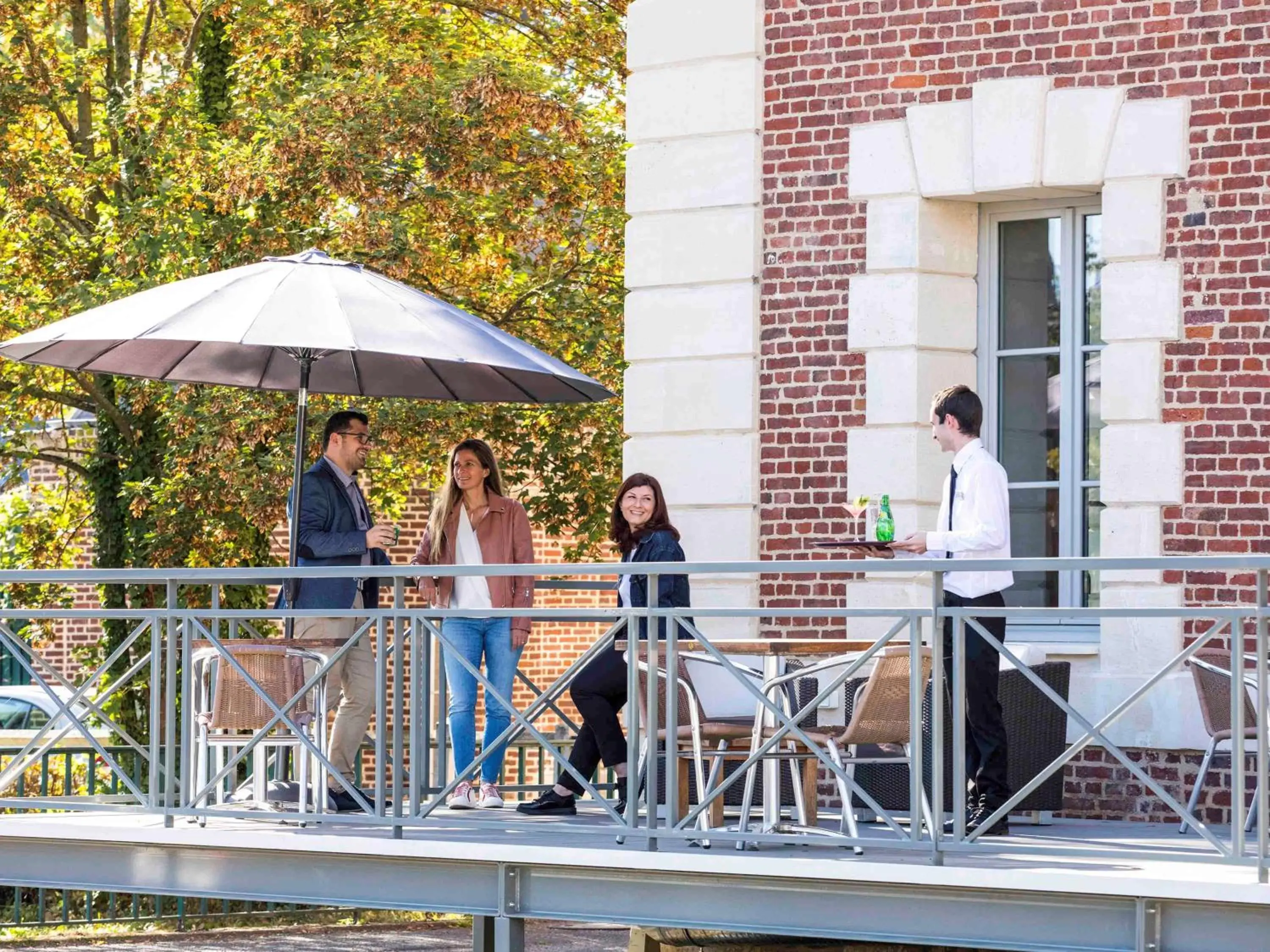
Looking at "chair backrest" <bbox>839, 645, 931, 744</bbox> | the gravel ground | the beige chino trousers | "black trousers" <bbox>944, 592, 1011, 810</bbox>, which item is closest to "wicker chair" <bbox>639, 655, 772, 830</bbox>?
"chair backrest" <bbox>839, 645, 931, 744</bbox>

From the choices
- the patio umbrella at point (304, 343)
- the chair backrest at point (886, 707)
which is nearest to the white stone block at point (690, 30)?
the patio umbrella at point (304, 343)

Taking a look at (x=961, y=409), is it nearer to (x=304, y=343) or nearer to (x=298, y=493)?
(x=304, y=343)

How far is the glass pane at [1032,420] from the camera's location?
955 cm

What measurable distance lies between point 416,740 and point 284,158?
6.93 meters

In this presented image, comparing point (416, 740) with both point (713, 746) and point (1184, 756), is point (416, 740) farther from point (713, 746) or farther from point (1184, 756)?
point (1184, 756)

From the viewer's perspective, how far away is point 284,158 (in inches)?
532

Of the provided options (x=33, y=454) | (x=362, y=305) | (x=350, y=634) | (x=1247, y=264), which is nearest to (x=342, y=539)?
(x=350, y=634)

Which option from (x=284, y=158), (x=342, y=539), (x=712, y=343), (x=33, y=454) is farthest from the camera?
(x=33, y=454)

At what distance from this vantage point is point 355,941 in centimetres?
1259

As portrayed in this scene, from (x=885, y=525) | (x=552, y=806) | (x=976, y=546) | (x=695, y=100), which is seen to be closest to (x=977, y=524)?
(x=976, y=546)

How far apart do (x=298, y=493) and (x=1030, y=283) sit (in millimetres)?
3598

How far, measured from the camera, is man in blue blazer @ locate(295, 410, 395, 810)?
8.41m

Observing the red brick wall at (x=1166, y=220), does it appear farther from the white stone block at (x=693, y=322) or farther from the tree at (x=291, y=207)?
the tree at (x=291, y=207)

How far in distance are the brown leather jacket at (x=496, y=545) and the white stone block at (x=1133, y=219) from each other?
2.88m
